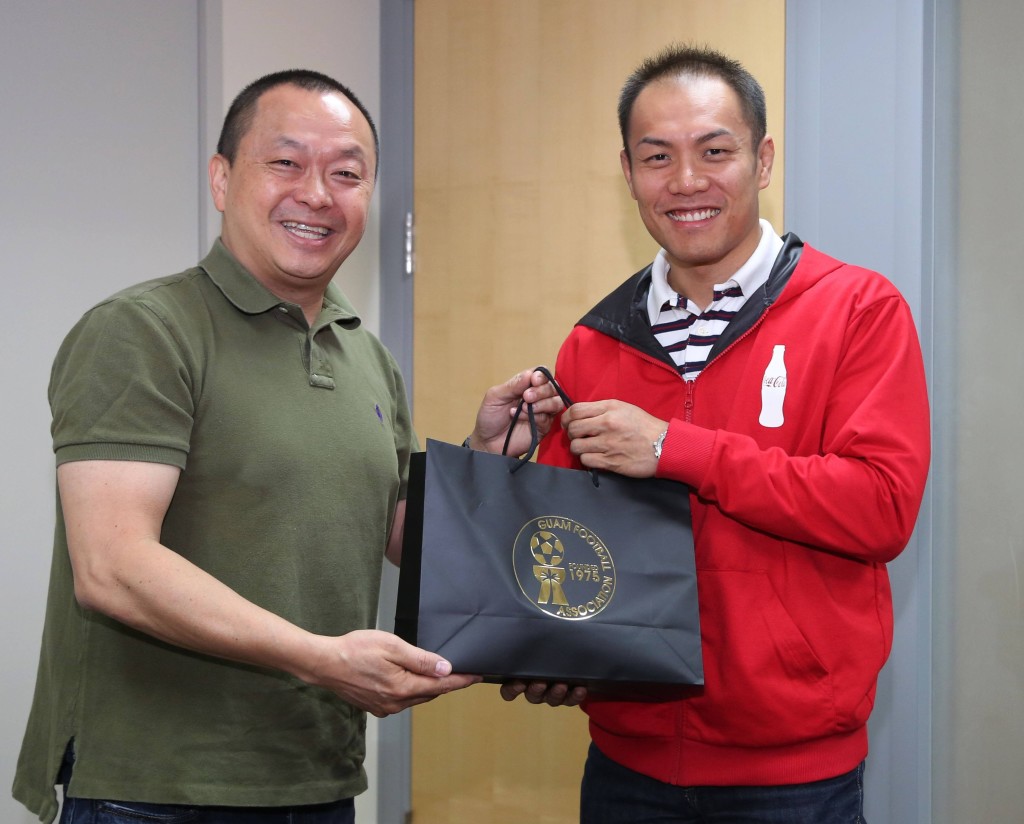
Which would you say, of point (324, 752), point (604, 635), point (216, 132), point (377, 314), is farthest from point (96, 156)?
point (604, 635)

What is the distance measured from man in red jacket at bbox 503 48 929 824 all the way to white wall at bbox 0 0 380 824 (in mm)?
1319

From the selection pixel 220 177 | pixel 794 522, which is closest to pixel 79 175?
pixel 220 177

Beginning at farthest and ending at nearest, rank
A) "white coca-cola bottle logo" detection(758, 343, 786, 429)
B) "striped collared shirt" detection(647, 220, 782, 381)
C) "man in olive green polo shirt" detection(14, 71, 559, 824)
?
A: "striped collared shirt" detection(647, 220, 782, 381), "white coca-cola bottle logo" detection(758, 343, 786, 429), "man in olive green polo shirt" detection(14, 71, 559, 824)

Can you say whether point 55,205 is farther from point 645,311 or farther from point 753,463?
point 753,463

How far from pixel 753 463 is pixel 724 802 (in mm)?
504

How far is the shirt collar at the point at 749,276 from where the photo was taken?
5.60 feet

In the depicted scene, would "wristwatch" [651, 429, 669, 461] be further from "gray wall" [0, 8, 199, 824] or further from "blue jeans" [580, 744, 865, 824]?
"gray wall" [0, 8, 199, 824]

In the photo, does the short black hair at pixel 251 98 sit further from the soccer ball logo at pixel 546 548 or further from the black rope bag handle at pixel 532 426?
the soccer ball logo at pixel 546 548

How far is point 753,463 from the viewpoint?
1.52 m

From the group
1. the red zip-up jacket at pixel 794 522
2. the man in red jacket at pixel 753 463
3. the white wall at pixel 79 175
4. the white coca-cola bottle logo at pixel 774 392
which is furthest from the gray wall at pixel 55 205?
the white coca-cola bottle logo at pixel 774 392

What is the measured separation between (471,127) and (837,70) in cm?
98

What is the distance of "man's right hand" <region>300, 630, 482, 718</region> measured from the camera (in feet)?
4.54

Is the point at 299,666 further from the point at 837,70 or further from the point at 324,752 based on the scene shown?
the point at 837,70

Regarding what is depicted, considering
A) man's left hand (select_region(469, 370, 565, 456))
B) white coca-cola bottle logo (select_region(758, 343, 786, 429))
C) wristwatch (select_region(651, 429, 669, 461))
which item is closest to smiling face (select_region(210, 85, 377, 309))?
man's left hand (select_region(469, 370, 565, 456))
